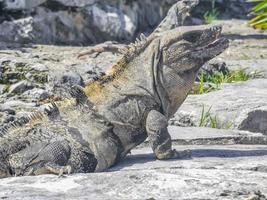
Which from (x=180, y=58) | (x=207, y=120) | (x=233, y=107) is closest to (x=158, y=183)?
(x=180, y=58)

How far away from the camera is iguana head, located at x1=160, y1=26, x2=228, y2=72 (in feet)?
20.0

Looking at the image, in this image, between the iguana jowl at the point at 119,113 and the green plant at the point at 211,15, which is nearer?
the iguana jowl at the point at 119,113

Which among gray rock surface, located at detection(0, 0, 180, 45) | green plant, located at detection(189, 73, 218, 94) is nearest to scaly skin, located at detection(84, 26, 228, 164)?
green plant, located at detection(189, 73, 218, 94)

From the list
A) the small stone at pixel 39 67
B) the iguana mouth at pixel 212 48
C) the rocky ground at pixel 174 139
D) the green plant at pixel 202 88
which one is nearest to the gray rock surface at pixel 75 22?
the rocky ground at pixel 174 139

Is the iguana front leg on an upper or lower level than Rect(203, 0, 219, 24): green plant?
upper

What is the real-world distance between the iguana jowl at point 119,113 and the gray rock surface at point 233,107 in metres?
1.84

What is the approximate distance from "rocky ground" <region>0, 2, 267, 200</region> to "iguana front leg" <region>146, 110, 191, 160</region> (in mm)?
87

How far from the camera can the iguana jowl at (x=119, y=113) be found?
5723mm

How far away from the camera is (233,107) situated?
8.04 meters

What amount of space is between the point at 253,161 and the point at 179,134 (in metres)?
1.48

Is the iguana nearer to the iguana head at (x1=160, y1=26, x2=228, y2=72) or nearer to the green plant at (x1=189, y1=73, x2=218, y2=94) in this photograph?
the green plant at (x1=189, y1=73, x2=218, y2=94)

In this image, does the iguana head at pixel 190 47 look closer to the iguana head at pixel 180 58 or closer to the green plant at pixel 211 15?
the iguana head at pixel 180 58

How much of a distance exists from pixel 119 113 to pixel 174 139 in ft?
3.53

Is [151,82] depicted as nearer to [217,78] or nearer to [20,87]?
[20,87]
